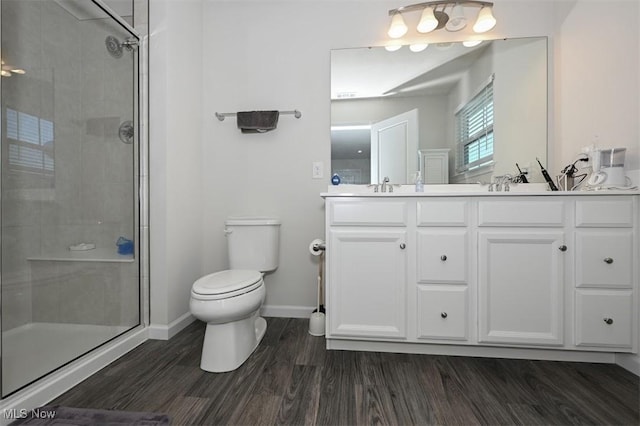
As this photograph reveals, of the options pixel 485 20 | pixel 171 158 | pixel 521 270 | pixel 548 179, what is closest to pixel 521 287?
pixel 521 270

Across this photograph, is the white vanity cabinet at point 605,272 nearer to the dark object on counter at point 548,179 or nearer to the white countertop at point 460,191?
the white countertop at point 460,191

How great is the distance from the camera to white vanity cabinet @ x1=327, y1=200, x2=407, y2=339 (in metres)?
1.53

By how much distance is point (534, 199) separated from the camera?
145 centimetres

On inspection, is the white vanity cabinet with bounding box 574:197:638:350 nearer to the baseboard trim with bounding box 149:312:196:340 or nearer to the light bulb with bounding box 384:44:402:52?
the light bulb with bounding box 384:44:402:52

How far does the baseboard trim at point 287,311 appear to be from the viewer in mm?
2146

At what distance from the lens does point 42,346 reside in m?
1.34

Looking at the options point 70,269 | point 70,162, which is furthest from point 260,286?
point 70,162

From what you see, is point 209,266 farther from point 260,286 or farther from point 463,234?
point 463,234

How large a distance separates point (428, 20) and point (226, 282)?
2019 millimetres

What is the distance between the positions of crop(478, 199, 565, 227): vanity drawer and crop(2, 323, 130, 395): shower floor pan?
2.07 m

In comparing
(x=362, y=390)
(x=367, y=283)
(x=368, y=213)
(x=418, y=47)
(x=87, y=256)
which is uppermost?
(x=418, y=47)

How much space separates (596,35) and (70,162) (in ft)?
9.61

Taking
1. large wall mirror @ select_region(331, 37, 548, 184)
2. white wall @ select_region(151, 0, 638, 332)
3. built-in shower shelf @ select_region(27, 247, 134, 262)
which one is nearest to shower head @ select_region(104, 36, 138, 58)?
white wall @ select_region(151, 0, 638, 332)

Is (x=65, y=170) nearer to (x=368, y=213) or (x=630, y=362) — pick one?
(x=368, y=213)
